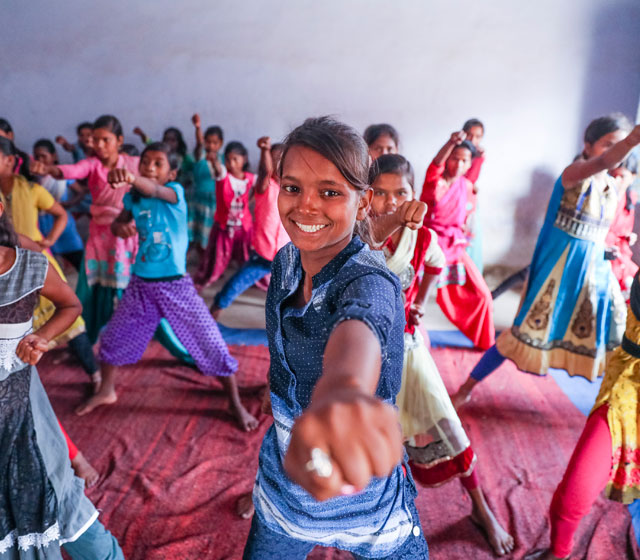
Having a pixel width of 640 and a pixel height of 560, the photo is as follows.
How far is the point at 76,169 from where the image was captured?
3.00 m

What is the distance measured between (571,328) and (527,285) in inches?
11.5

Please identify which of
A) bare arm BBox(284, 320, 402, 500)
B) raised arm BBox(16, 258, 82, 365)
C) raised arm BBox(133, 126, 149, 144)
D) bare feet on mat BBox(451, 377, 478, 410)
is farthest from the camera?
raised arm BBox(133, 126, 149, 144)

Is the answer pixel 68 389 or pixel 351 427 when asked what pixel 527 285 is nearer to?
pixel 351 427

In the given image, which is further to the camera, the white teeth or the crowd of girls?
the white teeth

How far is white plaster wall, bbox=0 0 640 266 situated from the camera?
471 cm

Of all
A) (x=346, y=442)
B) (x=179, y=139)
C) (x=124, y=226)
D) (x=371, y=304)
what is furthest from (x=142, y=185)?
(x=179, y=139)

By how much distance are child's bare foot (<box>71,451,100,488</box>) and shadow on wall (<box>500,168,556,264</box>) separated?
15.3ft

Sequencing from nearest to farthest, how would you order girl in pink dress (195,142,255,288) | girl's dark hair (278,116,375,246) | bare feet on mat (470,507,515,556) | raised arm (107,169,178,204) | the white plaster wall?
girl's dark hair (278,116,375,246) < bare feet on mat (470,507,515,556) < raised arm (107,169,178,204) < girl in pink dress (195,142,255,288) < the white plaster wall

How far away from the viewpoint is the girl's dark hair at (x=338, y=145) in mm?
882

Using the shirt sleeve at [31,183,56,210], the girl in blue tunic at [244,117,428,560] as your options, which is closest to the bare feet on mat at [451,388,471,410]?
the girl in blue tunic at [244,117,428,560]

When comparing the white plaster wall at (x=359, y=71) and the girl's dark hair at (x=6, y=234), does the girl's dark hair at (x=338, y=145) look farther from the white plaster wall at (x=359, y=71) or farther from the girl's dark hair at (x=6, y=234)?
the white plaster wall at (x=359, y=71)

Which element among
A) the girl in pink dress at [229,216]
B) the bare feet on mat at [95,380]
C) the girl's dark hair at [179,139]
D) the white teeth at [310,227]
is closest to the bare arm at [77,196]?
the girl's dark hair at [179,139]

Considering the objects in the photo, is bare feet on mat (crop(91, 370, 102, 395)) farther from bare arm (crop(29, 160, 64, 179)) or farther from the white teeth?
the white teeth

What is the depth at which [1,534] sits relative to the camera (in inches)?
47.1
